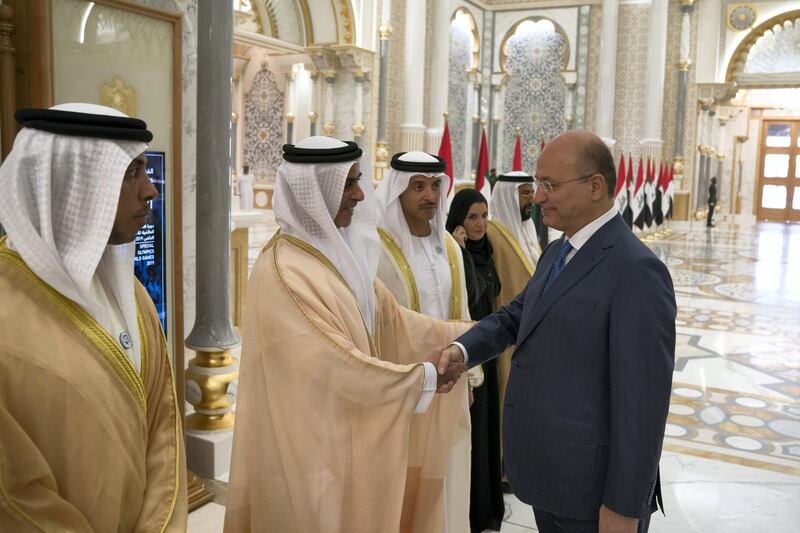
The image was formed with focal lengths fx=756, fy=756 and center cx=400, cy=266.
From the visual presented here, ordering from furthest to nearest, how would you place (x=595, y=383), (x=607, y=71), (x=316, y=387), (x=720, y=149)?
(x=720, y=149)
(x=607, y=71)
(x=316, y=387)
(x=595, y=383)

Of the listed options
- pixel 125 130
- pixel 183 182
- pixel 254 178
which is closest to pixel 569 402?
pixel 125 130

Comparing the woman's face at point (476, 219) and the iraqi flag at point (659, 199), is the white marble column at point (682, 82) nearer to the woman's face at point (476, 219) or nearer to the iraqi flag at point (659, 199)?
the iraqi flag at point (659, 199)

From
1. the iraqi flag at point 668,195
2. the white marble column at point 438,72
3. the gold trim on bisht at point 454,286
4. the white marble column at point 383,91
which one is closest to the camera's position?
the gold trim on bisht at point 454,286

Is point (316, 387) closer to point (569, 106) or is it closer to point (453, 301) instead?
point (453, 301)

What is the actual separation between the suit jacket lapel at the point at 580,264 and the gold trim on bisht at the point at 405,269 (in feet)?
2.88

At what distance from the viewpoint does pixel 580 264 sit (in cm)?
151

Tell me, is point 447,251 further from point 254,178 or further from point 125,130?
point 254,178

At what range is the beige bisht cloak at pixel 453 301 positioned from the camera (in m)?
2.21

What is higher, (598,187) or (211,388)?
(598,187)

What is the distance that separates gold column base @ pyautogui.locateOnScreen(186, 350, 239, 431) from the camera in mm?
2891

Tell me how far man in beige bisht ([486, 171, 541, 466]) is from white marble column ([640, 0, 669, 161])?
11594mm

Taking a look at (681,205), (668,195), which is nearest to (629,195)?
(668,195)

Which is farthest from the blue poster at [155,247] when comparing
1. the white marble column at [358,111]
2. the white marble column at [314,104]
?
the white marble column at [314,104]

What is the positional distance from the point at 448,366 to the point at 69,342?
0.88m
